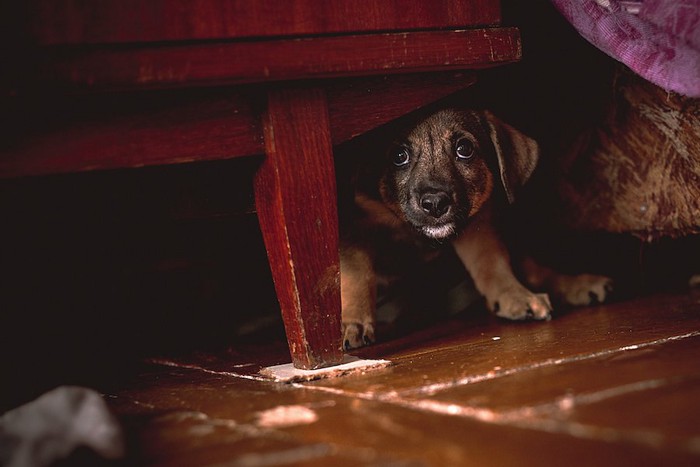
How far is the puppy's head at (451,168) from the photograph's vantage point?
2529 millimetres

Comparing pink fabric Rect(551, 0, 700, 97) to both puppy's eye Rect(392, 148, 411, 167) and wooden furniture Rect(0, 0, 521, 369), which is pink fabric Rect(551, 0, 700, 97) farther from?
puppy's eye Rect(392, 148, 411, 167)

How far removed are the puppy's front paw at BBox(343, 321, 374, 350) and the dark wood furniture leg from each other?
20.6 inches

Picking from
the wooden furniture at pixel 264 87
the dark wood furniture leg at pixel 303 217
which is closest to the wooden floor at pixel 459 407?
the dark wood furniture leg at pixel 303 217

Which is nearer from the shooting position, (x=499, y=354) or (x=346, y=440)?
(x=346, y=440)

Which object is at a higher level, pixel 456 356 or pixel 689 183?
pixel 689 183

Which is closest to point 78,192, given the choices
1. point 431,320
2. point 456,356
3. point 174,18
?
point 174,18

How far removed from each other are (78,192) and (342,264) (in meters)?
0.98

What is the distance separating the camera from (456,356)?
1.83 meters

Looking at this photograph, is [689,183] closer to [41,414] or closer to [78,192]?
[78,192]

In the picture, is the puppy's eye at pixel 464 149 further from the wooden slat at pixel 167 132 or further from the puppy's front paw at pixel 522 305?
the wooden slat at pixel 167 132

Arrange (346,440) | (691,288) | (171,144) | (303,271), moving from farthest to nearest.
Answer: (691,288), (303,271), (171,144), (346,440)

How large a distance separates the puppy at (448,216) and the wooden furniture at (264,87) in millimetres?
661

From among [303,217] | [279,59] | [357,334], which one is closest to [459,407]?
[303,217]

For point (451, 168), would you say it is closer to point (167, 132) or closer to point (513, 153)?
point (513, 153)
